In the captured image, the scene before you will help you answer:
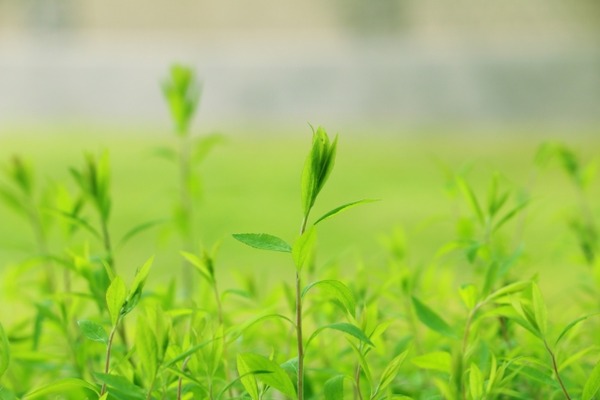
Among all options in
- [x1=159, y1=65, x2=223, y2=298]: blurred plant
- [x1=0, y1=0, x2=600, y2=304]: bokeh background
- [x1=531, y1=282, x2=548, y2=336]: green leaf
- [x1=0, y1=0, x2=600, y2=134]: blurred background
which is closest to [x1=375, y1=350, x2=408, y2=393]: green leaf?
[x1=531, y1=282, x2=548, y2=336]: green leaf

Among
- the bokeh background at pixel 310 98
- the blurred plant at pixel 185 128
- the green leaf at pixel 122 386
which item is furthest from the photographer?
the bokeh background at pixel 310 98

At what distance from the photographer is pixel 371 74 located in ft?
28.5

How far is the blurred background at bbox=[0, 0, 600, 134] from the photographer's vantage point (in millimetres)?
8531

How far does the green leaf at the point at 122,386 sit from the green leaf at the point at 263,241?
0.12 meters

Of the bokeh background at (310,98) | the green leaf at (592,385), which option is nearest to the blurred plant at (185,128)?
the green leaf at (592,385)

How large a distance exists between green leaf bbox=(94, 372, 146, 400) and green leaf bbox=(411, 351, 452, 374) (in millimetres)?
195

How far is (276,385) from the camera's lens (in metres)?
0.64

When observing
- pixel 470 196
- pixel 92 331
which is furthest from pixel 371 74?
pixel 92 331

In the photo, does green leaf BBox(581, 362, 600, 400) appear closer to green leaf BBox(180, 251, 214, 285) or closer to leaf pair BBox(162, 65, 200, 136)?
green leaf BBox(180, 251, 214, 285)

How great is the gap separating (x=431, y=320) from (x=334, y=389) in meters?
0.12

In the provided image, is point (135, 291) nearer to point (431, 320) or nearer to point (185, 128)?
point (431, 320)

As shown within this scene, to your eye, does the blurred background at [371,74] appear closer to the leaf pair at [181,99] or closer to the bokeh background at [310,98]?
the bokeh background at [310,98]

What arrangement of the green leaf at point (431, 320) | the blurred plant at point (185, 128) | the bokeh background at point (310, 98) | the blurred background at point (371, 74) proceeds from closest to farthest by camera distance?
1. the green leaf at point (431, 320)
2. the blurred plant at point (185, 128)
3. the bokeh background at point (310, 98)
4. the blurred background at point (371, 74)

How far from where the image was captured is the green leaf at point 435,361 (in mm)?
691
